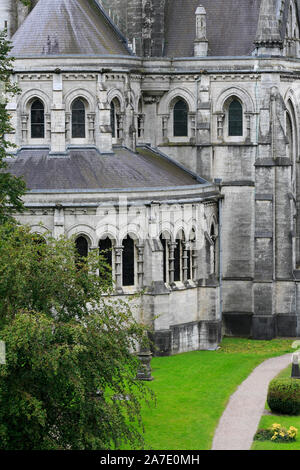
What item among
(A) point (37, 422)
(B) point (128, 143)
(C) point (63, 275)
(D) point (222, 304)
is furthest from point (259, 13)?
(A) point (37, 422)

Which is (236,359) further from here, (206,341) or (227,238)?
(227,238)

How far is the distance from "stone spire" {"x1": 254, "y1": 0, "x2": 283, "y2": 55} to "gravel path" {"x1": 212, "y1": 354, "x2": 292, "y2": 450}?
18.1 metres

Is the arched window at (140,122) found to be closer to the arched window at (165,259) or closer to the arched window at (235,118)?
the arched window at (235,118)

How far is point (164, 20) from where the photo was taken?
72.0 metres

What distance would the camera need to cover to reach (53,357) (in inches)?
1501

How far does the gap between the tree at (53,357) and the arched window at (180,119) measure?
95.1ft

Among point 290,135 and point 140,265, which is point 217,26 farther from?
point 140,265

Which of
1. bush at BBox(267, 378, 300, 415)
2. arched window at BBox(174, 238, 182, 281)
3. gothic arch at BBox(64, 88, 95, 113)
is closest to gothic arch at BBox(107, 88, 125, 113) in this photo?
gothic arch at BBox(64, 88, 95, 113)

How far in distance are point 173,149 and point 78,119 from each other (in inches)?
283

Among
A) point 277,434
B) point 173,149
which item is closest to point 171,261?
point 173,149

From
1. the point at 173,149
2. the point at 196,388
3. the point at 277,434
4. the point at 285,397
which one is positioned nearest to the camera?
the point at 277,434

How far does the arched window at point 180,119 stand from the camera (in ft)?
231

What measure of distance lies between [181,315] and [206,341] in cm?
241

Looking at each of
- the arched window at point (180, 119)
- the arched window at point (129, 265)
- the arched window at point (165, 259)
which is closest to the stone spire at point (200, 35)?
the arched window at point (180, 119)
